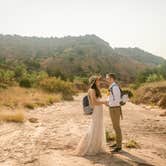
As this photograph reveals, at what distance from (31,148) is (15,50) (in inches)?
5143

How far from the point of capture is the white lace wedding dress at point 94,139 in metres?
10.4

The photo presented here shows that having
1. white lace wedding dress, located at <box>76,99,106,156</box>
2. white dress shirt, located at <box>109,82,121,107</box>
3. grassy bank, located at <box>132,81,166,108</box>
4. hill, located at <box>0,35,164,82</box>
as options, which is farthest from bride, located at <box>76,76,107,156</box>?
hill, located at <box>0,35,164,82</box>

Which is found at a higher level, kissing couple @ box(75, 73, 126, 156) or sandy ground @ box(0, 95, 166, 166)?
kissing couple @ box(75, 73, 126, 156)

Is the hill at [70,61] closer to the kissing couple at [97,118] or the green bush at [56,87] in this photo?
the green bush at [56,87]

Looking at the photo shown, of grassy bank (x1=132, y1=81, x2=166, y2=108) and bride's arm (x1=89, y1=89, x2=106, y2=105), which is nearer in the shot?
bride's arm (x1=89, y1=89, x2=106, y2=105)

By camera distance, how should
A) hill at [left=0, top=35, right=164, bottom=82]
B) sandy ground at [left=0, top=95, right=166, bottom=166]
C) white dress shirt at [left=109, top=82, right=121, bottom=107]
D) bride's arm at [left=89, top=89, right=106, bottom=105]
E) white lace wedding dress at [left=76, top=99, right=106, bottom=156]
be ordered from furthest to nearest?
hill at [left=0, top=35, right=164, bottom=82] → white dress shirt at [left=109, top=82, right=121, bottom=107] → bride's arm at [left=89, top=89, right=106, bottom=105] → white lace wedding dress at [left=76, top=99, right=106, bottom=156] → sandy ground at [left=0, top=95, right=166, bottom=166]

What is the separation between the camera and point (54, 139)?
13.0 meters

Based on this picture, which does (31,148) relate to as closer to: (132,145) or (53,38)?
(132,145)

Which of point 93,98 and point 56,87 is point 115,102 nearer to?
point 93,98

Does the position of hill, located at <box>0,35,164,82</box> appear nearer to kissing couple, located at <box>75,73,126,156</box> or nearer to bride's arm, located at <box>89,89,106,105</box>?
kissing couple, located at <box>75,73,126,156</box>

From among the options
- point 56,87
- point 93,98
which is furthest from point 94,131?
point 56,87

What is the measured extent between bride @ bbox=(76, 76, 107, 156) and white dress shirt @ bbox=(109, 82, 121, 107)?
0.25m

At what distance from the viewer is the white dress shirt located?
10.7 metres

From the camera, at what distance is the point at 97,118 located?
10.7m
